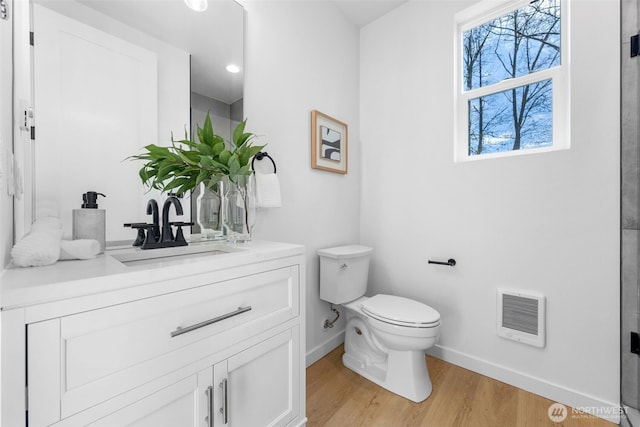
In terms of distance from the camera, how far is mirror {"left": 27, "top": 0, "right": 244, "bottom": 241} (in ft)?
3.06

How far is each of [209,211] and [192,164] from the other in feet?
0.79

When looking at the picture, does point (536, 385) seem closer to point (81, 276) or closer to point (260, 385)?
point (260, 385)

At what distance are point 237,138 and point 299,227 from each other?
28.4 inches

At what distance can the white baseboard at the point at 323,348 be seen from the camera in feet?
6.05

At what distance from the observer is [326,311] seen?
199 cm

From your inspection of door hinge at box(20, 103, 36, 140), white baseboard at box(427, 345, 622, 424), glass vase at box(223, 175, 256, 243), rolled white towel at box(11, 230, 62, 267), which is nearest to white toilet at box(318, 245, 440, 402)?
white baseboard at box(427, 345, 622, 424)

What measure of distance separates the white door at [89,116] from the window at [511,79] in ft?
6.01

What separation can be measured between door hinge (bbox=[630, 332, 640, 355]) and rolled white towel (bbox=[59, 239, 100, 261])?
224 centimetres

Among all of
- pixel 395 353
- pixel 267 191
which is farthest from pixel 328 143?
pixel 395 353

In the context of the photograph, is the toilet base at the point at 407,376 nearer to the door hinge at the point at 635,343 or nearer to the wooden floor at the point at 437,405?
the wooden floor at the point at 437,405

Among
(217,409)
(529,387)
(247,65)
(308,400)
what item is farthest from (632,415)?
(247,65)

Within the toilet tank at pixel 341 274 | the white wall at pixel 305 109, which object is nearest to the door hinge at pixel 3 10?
the white wall at pixel 305 109

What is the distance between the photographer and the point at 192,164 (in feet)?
3.67

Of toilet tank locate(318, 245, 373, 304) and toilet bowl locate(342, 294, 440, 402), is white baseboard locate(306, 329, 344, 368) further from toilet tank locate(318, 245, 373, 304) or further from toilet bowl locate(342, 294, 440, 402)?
toilet tank locate(318, 245, 373, 304)
